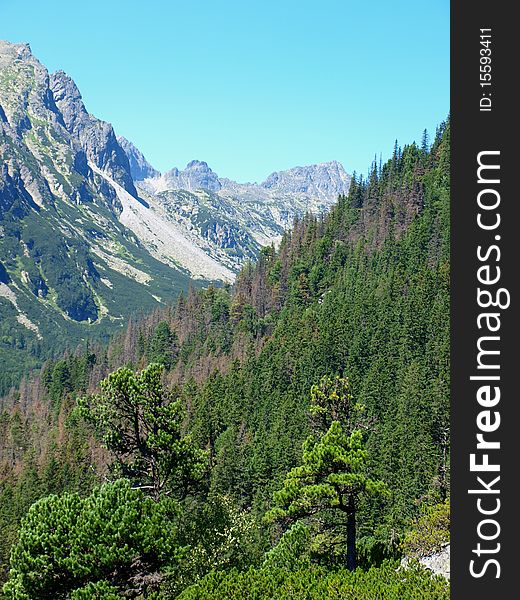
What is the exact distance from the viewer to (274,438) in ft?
326

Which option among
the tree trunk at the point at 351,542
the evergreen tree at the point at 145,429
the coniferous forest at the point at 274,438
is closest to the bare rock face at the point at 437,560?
the coniferous forest at the point at 274,438

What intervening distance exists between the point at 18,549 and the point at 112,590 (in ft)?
17.0

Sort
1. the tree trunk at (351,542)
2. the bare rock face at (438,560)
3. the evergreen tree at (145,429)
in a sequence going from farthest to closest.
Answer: the evergreen tree at (145,429) → the bare rock face at (438,560) → the tree trunk at (351,542)

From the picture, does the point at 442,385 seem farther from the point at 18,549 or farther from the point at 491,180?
the point at 491,180

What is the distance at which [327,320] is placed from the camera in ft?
447

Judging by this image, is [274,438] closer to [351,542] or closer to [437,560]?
[437,560]

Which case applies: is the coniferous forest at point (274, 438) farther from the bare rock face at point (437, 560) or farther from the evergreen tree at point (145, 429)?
the bare rock face at point (437, 560)

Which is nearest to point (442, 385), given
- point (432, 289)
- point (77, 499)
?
point (432, 289)

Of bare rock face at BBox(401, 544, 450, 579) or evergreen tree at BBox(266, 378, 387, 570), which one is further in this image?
bare rock face at BBox(401, 544, 450, 579)

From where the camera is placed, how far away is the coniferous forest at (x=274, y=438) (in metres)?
25.2

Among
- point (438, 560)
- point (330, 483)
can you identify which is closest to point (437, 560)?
point (438, 560)

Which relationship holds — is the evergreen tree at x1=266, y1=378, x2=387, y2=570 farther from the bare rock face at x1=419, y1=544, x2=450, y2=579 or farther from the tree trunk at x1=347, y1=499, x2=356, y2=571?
the bare rock face at x1=419, y1=544, x2=450, y2=579

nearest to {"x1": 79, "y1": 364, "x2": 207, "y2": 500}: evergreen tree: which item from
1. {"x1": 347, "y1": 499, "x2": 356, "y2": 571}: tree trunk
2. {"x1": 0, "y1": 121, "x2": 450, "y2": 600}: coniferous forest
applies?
{"x1": 0, "y1": 121, "x2": 450, "y2": 600}: coniferous forest

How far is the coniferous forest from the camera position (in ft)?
82.8
